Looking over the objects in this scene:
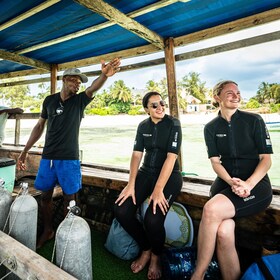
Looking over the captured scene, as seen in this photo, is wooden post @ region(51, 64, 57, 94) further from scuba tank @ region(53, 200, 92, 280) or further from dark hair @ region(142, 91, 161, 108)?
scuba tank @ region(53, 200, 92, 280)

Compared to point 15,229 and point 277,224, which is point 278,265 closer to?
point 277,224

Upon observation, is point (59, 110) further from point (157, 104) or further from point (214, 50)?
point (214, 50)

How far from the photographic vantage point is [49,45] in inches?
155

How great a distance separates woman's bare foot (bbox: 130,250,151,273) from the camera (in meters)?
2.20

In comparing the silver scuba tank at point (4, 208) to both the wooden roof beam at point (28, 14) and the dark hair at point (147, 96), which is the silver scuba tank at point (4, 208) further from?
the wooden roof beam at point (28, 14)

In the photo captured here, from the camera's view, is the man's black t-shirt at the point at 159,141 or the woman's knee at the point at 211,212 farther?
the man's black t-shirt at the point at 159,141

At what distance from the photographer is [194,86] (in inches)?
2805

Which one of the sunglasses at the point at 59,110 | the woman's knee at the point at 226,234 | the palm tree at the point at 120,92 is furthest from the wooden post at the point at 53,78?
the palm tree at the point at 120,92

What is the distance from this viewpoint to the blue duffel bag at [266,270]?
1.44 meters

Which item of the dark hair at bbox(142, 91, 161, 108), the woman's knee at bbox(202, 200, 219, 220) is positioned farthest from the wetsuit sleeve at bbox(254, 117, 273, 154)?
the dark hair at bbox(142, 91, 161, 108)

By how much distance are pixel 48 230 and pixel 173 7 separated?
328cm

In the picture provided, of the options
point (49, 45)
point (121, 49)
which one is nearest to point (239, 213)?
point (121, 49)

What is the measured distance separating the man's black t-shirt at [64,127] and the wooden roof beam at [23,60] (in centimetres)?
255

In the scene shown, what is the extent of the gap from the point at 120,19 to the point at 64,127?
1.58m
